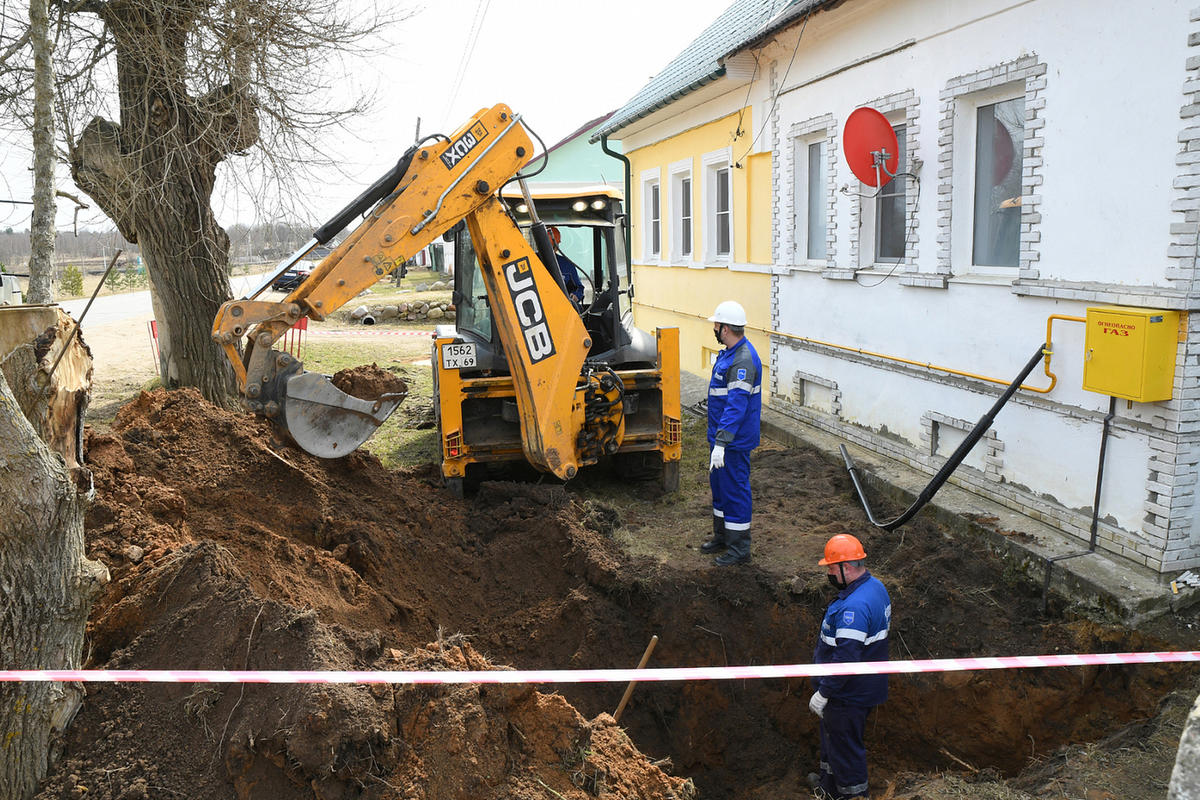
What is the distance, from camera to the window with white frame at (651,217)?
1573 cm

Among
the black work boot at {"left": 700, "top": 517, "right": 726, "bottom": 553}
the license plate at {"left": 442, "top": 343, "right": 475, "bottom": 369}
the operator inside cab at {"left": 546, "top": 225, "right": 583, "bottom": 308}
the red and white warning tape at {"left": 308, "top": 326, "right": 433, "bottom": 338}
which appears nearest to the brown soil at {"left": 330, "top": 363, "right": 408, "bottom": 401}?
the license plate at {"left": 442, "top": 343, "right": 475, "bottom": 369}

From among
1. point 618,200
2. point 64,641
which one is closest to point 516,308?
point 618,200

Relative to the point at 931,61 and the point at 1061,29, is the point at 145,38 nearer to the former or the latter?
the point at 931,61

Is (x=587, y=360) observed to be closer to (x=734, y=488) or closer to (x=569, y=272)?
(x=569, y=272)

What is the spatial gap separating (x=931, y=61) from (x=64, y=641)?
25.0 ft

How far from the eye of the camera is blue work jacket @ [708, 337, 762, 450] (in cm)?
598

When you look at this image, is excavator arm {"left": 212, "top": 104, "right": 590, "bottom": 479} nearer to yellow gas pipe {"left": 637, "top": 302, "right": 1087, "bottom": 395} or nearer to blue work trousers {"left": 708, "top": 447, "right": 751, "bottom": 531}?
blue work trousers {"left": 708, "top": 447, "right": 751, "bottom": 531}

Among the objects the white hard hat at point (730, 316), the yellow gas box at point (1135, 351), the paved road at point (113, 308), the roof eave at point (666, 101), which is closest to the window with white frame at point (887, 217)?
the white hard hat at point (730, 316)

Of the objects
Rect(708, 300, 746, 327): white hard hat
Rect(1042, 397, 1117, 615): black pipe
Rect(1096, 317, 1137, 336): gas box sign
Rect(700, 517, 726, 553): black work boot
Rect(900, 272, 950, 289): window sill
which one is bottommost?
Rect(700, 517, 726, 553): black work boot

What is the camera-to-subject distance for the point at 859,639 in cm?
435

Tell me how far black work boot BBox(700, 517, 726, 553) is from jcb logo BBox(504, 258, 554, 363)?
186 cm

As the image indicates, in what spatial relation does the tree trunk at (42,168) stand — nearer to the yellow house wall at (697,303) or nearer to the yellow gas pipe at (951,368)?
the yellow house wall at (697,303)

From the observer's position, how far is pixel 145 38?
8680 mm

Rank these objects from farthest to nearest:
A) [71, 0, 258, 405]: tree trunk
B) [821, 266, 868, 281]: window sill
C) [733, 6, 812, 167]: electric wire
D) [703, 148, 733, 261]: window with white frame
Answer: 1. [703, 148, 733, 261]: window with white frame
2. [733, 6, 812, 167]: electric wire
3. [71, 0, 258, 405]: tree trunk
4. [821, 266, 868, 281]: window sill
